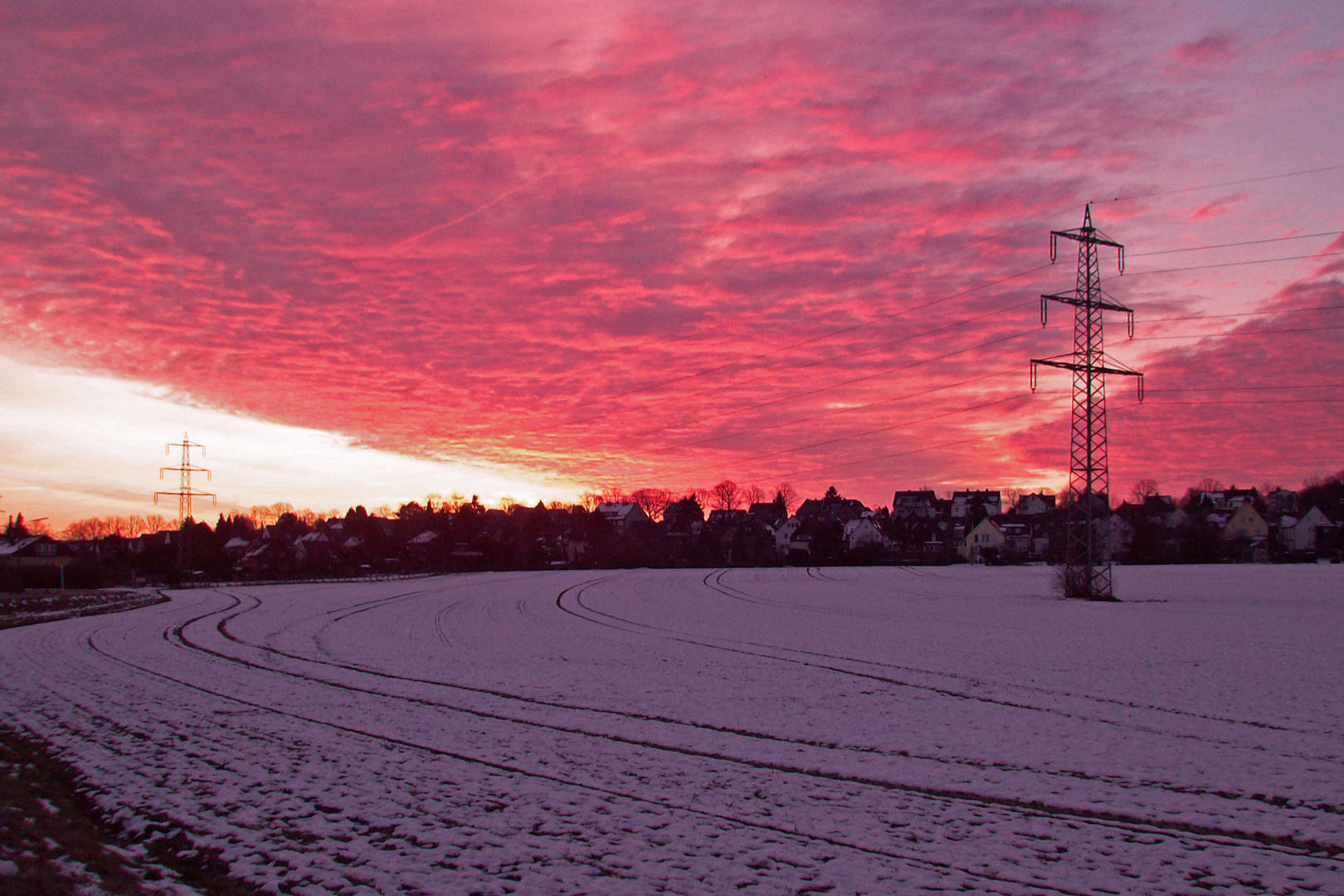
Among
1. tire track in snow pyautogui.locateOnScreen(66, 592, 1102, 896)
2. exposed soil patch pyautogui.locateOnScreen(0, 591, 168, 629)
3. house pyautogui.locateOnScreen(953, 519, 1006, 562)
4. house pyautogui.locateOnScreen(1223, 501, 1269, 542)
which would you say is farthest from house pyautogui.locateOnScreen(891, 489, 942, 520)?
tire track in snow pyautogui.locateOnScreen(66, 592, 1102, 896)

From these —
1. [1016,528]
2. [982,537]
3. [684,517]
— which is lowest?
[982,537]

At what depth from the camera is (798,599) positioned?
47.9 metres

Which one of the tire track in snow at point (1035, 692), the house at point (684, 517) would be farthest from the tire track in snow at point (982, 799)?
the house at point (684, 517)

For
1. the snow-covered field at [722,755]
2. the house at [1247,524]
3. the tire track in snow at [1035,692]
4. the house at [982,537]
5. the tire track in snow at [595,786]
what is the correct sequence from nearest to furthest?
1. the tire track in snow at [595,786]
2. the snow-covered field at [722,755]
3. the tire track in snow at [1035,692]
4. the house at [982,537]
5. the house at [1247,524]

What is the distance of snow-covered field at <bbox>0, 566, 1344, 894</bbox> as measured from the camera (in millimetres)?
8828

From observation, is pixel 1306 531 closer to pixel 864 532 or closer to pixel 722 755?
pixel 864 532

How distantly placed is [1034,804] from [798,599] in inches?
1479

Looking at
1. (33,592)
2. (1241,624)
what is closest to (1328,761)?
(1241,624)

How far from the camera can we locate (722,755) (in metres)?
13.3

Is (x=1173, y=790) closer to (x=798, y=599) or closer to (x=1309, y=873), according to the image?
(x=1309, y=873)

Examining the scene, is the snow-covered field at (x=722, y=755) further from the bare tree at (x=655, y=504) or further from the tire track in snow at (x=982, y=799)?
the bare tree at (x=655, y=504)

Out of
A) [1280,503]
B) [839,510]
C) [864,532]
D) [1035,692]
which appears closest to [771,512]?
[839,510]

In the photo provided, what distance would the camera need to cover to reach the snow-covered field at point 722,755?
8.83 meters

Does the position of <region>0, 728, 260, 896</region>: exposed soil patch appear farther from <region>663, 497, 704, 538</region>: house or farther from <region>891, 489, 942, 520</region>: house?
<region>891, 489, 942, 520</region>: house
